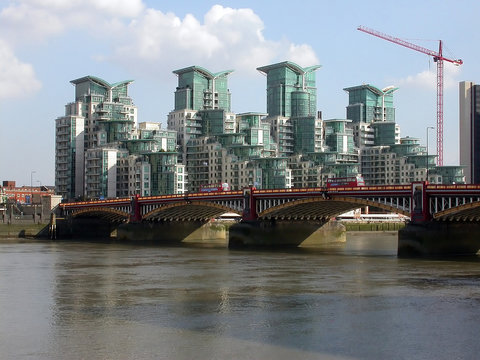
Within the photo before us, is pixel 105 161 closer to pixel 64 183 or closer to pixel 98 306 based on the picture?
pixel 64 183

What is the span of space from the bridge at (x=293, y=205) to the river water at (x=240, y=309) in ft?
21.2

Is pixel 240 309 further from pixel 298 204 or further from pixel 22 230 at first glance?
pixel 22 230

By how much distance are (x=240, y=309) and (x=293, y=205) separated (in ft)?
170

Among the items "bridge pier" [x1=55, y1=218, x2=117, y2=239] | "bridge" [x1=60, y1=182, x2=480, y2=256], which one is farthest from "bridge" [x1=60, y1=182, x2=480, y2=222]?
"bridge pier" [x1=55, y1=218, x2=117, y2=239]

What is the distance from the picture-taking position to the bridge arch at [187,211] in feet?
347

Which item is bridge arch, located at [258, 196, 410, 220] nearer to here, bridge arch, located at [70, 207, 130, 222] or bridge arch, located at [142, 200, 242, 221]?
bridge arch, located at [142, 200, 242, 221]

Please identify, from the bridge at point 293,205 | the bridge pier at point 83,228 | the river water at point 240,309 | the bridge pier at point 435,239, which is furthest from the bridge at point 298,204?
the river water at point 240,309

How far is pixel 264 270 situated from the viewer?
66.0m

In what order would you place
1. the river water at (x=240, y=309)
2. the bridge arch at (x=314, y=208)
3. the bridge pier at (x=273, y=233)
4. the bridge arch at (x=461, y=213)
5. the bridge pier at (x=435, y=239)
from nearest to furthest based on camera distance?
the river water at (x=240, y=309) → the bridge arch at (x=461, y=213) → the bridge pier at (x=435, y=239) → the bridge arch at (x=314, y=208) → the bridge pier at (x=273, y=233)

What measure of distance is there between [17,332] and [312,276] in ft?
94.1

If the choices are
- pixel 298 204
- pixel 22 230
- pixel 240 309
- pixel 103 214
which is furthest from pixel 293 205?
pixel 240 309

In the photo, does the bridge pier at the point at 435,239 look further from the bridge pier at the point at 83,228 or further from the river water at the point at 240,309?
the bridge pier at the point at 83,228

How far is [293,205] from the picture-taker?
94.4 metres

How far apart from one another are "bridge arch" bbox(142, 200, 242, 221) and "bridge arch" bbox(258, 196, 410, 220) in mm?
6051
